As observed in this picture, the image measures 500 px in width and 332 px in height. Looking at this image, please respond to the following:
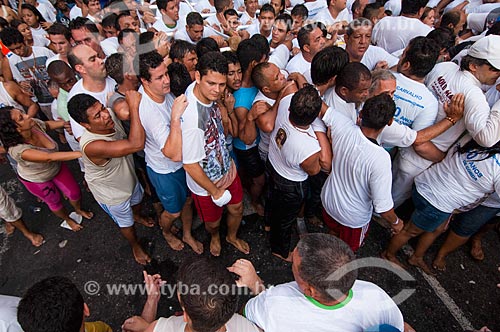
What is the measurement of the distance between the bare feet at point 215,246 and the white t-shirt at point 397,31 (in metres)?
3.70

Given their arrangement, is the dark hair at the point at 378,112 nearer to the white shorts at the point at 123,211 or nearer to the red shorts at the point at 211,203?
the red shorts at the point at 211,203

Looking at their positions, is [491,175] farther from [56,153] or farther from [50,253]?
[50,253]

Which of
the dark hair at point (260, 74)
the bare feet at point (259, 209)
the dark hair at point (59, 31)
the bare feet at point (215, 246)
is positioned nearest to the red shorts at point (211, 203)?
the bare feet at point (215, 246)

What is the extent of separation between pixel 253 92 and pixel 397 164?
1658mm

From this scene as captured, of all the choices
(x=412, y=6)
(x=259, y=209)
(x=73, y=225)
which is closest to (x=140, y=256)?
(x=73, y=225)

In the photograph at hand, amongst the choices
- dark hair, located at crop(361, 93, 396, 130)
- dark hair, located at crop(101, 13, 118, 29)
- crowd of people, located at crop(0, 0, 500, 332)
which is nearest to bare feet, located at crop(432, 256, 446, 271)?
crowd of people, located at crop(0, 0, 500, 332)

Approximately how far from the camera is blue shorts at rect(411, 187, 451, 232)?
2752 millimetres

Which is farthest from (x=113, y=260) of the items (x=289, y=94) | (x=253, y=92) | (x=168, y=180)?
(x=289, y=94)

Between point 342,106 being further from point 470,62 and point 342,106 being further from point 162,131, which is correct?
point 162,131

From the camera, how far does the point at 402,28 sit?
4.31 m

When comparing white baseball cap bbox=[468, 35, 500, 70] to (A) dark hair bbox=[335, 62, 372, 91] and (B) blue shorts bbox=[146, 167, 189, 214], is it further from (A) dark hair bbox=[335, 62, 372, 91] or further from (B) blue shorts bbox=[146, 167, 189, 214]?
(B) blue shorts bbox=[146, 167, 189, 214]

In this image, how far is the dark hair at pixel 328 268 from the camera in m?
1.43

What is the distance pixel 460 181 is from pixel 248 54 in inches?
87.8

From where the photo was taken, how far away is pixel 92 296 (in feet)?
10.00
